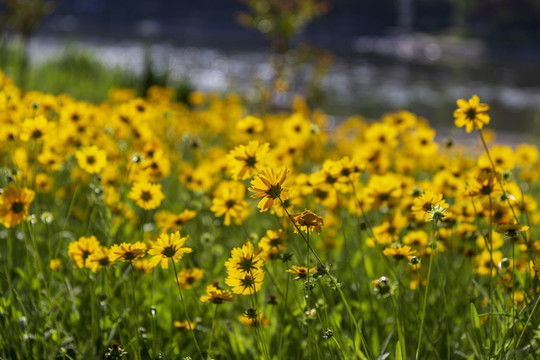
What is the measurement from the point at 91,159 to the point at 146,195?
1.19 feet

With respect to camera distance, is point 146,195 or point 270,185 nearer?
point 270,185

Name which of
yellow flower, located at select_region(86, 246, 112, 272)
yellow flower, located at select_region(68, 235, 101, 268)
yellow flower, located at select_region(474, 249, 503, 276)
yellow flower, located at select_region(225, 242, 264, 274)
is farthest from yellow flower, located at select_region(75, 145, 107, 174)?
yellow flower, located at select_region(474, 249, 503, 276)

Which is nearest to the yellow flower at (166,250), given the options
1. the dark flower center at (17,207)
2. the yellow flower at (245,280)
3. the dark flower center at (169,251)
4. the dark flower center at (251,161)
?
the dark flower center at (169,251)

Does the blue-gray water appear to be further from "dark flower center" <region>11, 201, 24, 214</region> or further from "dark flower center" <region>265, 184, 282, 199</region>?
"dark flower center" <region>265, 184, 282, 199</region>

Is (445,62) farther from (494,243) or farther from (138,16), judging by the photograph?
(138,16)

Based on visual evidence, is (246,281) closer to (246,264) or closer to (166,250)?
(246,264)

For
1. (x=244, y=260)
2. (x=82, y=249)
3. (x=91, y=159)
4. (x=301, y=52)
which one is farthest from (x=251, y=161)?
(x=301, y=52)

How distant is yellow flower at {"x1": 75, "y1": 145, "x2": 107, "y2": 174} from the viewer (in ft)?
6.38

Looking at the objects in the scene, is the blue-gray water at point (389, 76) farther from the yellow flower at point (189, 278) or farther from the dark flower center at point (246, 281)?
the dark flower center at point (246, 281)

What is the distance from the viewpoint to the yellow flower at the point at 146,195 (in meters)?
1.72

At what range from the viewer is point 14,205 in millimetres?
1525

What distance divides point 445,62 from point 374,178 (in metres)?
24.7

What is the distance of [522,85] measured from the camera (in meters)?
18.7

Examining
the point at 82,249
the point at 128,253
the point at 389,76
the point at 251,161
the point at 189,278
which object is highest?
the point at 251,161
